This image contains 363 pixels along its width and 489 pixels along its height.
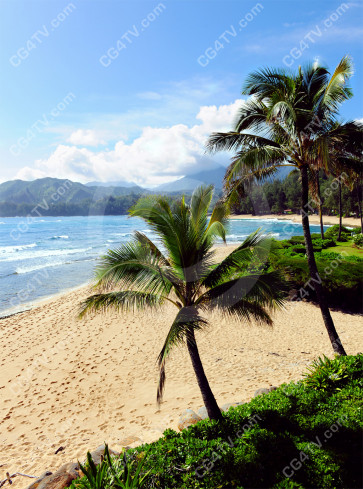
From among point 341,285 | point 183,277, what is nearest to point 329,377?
point 183,277

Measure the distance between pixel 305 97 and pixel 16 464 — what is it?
11.7 metres

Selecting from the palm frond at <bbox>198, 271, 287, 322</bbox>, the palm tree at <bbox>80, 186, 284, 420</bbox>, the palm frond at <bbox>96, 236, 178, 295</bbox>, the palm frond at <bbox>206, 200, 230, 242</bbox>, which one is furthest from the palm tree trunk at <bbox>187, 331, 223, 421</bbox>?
the palm frond at <bbox>206, 200, 230, 242</bbox>

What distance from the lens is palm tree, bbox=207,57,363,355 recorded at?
24.4ft

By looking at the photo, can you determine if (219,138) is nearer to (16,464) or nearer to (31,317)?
(16,464)

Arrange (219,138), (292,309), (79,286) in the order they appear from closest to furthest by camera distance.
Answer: (219,138)
(292,309)
(79,286)

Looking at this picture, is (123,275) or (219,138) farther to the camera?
(219,138)

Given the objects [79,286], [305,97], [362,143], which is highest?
[305,97]

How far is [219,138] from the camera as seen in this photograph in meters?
8.24

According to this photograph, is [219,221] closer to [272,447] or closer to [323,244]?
[272,447]

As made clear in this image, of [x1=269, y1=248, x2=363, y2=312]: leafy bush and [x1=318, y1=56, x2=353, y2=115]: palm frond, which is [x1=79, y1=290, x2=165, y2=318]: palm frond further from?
[x1=269, y1=248, x2=363, y2=312]: leafy bush

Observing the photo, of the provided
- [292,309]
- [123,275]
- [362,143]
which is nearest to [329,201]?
[292,309]

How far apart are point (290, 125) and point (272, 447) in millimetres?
6771

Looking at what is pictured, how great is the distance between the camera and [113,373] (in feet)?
34.6

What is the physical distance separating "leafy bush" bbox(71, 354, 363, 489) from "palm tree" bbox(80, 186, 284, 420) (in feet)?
3.19
